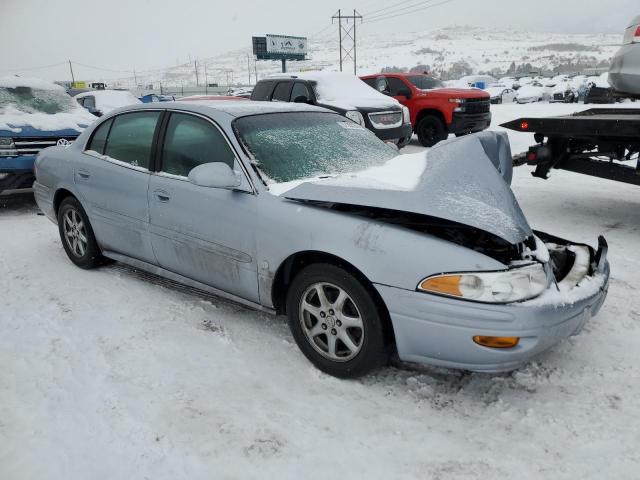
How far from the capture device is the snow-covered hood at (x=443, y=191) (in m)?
2.53

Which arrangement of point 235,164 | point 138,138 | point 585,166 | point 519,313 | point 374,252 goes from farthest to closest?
point 585,166
point 138,138
point 235,164
point 374,252
point 519,313

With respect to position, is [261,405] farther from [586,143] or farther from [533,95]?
[533,95]

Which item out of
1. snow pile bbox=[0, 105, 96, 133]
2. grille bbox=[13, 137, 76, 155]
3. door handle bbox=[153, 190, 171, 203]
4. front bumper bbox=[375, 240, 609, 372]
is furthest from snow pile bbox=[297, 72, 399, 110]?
front bumper bbox=[375, 240, 609, 372]

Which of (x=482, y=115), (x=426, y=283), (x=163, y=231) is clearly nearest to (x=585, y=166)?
(x=426, y=283)

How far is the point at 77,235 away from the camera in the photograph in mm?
4465

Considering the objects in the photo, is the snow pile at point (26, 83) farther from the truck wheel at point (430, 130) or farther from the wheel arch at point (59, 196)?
the truck wheel at point (430, 130)

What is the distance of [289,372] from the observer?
2893 millimetres

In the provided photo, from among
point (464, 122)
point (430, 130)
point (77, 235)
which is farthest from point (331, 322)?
point (430, 130)

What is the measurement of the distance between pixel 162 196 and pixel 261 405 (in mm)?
1697

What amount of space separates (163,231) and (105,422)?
4.79ft

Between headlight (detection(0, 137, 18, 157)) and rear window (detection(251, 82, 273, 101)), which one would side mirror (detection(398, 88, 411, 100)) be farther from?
headlight (detection(0, 137, 18, 157))

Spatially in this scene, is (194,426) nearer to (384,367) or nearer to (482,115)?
(384,367)

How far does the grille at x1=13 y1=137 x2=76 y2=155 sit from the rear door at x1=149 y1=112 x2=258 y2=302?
4119mm

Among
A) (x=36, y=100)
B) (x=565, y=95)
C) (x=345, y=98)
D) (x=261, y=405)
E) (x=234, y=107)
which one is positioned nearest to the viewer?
(x=261, y=405)
